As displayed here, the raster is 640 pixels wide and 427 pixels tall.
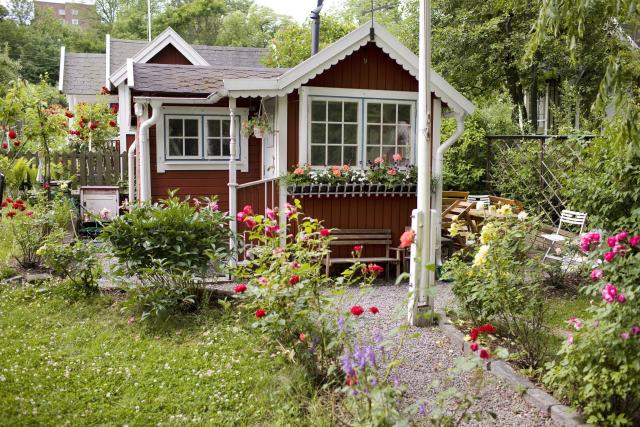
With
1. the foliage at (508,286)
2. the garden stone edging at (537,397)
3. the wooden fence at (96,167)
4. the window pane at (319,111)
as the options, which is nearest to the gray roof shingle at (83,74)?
the wooden fence at (96,167)

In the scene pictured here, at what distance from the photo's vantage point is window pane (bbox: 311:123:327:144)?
29.1 ft

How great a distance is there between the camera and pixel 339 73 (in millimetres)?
8852

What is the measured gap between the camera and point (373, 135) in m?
9.08

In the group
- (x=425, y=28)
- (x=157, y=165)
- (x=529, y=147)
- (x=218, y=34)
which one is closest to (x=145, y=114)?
(x=157, y=165)

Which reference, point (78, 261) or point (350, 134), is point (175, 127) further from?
point (78, 261)

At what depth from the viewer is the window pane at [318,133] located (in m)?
8.88

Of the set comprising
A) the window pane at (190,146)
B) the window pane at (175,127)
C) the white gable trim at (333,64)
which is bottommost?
the window pane at (190,146)

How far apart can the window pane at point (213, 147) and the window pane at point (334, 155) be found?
252cm

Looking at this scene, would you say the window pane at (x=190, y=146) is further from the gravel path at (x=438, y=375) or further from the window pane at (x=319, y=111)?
the gravel path at (x=438, y=375)

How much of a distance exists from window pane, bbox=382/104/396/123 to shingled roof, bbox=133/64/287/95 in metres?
2.35

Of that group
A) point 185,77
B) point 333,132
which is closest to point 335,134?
point 333,132

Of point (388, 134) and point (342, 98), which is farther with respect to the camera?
point (388, 134)

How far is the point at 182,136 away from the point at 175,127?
0.60ft

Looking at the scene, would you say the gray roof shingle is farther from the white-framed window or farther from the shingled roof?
the white-framed window
